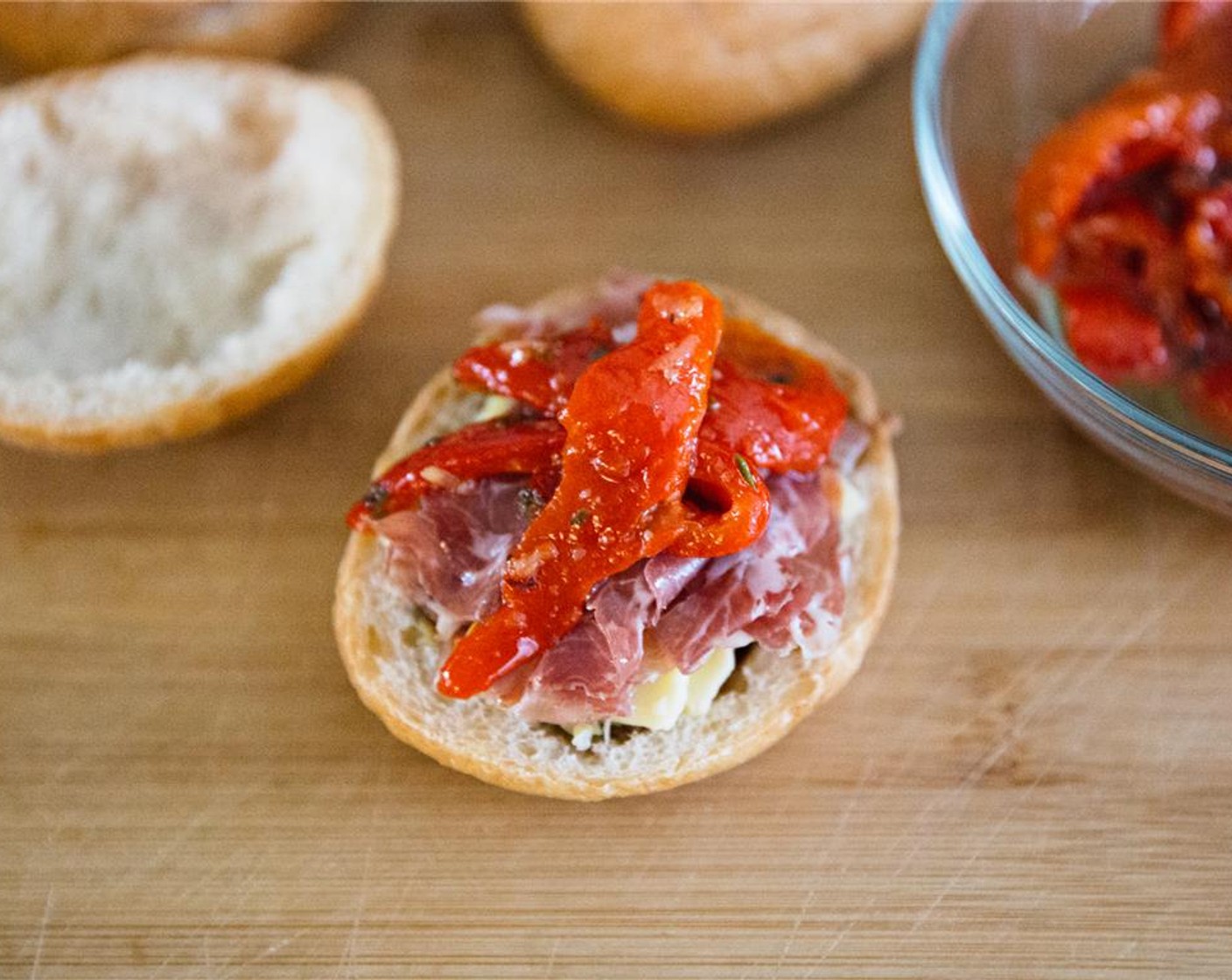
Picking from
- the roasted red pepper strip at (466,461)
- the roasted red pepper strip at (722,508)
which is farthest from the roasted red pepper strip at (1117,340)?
the roasted red pepper strip at (466,461)

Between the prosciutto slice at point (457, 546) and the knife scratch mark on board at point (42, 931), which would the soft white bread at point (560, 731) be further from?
the knife scratch mark on board at point (42, 931)

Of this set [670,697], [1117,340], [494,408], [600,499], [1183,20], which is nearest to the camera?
[600,499]

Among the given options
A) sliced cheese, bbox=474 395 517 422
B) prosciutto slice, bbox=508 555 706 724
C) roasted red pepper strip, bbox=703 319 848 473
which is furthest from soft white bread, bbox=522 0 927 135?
prosciutto slice, bbox=508 555 706 724

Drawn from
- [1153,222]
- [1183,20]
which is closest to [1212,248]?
[1153,222]

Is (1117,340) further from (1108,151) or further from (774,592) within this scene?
(774,592)

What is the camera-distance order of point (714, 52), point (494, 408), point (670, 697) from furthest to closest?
1. point (714, 52)
2. point (494, 408)
3. point (670, 697)

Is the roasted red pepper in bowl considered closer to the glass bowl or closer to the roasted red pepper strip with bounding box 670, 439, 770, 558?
the glass bowl

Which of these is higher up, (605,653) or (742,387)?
(742,387)
